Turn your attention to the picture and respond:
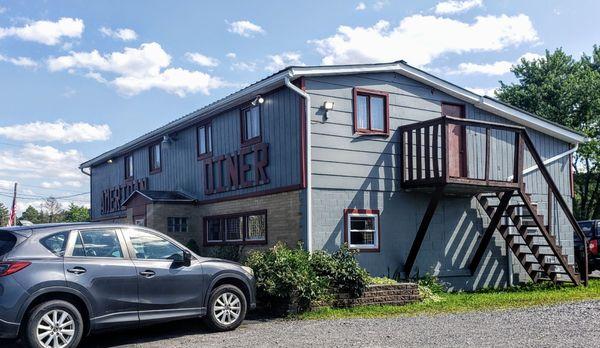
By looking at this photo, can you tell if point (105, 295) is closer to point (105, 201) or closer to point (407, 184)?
point (407, 184)

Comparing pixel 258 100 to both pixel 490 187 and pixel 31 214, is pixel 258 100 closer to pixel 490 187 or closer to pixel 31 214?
pixel 490 187

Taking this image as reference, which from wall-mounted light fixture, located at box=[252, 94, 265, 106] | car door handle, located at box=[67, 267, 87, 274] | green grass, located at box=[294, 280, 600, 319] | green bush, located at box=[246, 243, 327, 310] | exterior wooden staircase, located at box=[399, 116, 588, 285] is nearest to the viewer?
car door handle, located at box=[67, 267, 87, 274]

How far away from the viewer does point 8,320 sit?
7.07m

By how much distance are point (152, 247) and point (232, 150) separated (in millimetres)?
7353

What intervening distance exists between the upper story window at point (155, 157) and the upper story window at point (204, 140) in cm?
330

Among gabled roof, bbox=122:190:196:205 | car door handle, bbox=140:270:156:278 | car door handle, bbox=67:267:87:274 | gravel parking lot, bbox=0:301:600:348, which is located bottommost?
gravel parking lot, bbox=0:301:600:348

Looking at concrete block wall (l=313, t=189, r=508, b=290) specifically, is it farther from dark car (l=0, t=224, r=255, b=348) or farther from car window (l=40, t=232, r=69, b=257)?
car window (l=40, t=232, r=69, b=257)

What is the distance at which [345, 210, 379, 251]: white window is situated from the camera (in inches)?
530

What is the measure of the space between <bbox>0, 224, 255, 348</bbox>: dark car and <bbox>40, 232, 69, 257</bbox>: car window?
0.01 m

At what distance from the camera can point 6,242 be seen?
759 cm

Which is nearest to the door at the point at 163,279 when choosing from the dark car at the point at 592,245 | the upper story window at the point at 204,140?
the upper story window at the point at 204,140

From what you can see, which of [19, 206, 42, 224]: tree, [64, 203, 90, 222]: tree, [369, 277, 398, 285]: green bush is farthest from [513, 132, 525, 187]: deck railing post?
[19, 206, 42, 224]: tree

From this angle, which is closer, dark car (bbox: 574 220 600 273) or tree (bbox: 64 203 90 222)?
dark car (bbox: 574 220 600 273)

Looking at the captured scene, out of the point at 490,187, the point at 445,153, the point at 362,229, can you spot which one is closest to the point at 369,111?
the point at 445,153
